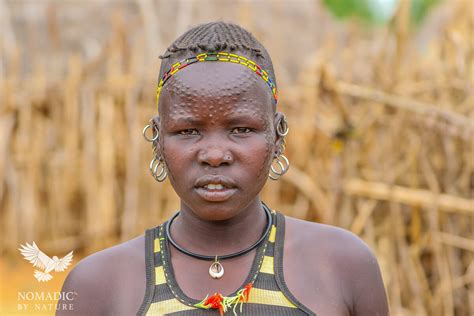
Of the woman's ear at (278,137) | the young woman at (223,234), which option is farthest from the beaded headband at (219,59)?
the woman's ear at (278,137)

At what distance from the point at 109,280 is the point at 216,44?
77 centimetres

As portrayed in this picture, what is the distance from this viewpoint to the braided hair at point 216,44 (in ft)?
7.22

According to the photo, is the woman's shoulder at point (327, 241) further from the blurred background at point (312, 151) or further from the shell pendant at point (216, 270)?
the blurred background at point (312, 151)

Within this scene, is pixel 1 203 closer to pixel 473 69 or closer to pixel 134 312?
pixel 473 69

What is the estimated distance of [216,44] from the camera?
219 cm

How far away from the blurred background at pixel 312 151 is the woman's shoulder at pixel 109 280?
2453mm

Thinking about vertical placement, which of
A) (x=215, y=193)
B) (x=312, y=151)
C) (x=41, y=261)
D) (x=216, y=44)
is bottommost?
(x=312, y=151)

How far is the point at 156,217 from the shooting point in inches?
274

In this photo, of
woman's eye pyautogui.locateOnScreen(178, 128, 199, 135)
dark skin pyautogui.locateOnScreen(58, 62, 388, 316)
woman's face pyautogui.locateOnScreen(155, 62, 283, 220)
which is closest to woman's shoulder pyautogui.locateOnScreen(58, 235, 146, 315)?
dark skin pyautogui.locateOnScreen(58, 62, 388, 316)

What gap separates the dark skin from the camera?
2.12 metres

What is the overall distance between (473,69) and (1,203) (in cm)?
455

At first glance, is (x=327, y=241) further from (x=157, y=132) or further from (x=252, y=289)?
(x=157, y=132)

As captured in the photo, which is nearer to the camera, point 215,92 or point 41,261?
point 215,92

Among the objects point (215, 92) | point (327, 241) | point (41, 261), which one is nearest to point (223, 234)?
point (327, 241)
